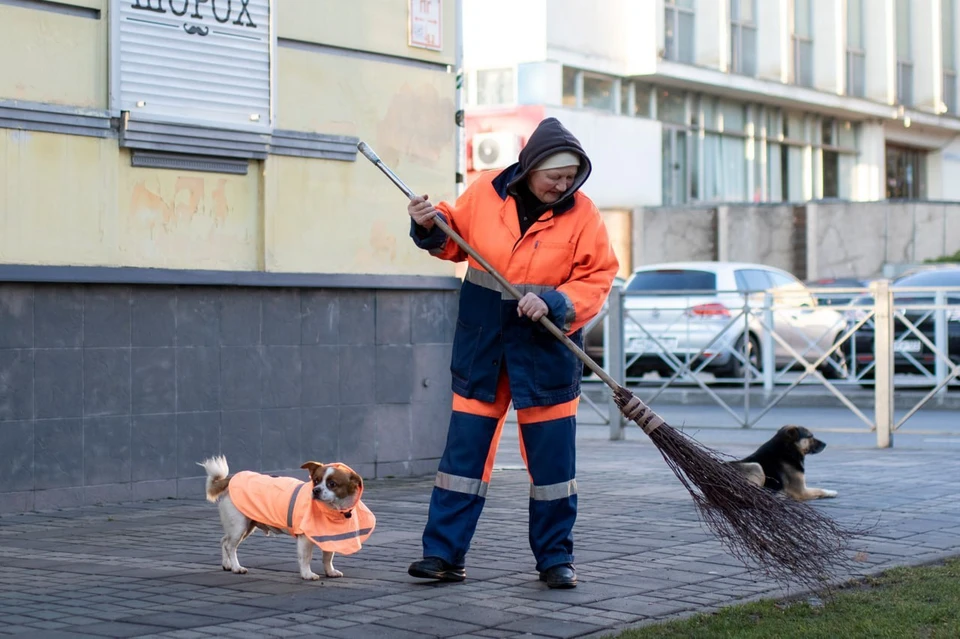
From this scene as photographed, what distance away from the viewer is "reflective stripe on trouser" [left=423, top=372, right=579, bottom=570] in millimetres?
6266

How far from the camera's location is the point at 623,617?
5.53 metres

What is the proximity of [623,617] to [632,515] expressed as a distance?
2895 millimetres

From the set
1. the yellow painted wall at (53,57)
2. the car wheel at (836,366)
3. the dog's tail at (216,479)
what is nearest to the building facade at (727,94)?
the car wheel at (836,366)

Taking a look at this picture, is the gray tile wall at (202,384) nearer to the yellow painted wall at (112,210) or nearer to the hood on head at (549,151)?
the yellow painted wall at (112,210)

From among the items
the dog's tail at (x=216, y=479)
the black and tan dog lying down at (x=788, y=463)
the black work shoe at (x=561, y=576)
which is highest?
the dog's tail at (x=216, y=479)

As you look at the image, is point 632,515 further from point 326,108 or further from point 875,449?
point 875,449

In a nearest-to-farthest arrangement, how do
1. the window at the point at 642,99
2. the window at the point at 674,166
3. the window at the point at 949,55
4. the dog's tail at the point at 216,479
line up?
the dog's tail at the point at 216,479, the window at the point at 642,99, the window at the point at 674,166, the window at the point at 949,55

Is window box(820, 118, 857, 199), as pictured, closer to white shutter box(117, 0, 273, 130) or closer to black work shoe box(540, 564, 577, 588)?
white shutter box(117, 0, 273, 130)

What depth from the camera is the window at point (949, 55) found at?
4503 centimetres

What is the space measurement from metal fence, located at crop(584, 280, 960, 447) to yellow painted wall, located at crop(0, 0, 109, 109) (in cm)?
662

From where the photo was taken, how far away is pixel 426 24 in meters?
11.0

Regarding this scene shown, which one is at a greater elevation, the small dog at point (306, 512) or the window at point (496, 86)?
the window at point (496, 86)

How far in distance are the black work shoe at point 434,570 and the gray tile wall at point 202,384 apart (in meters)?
3.36

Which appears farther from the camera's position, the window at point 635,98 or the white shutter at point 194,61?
the window at point 635,98
